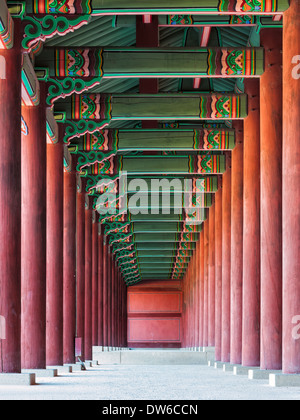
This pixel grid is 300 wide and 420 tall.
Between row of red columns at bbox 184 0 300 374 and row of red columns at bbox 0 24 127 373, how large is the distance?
3345mm

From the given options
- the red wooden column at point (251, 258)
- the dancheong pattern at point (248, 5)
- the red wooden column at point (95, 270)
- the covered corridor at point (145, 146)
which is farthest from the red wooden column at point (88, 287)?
the dancheong pattern at point (248, 5)

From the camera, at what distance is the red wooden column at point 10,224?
405 inches

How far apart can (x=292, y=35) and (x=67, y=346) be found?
963 cm

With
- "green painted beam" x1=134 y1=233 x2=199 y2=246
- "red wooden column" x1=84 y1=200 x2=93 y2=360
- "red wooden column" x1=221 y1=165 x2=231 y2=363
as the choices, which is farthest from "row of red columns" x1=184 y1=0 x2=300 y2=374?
"green painted beam" x1=134 y1=233 x2=199 y2=246

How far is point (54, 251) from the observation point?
16.0m

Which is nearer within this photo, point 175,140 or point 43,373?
point 43,373

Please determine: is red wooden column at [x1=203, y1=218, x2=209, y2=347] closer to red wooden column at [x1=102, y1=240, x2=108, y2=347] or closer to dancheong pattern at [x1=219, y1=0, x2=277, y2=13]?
red wooden column at [x1=102, y1=240, x2=108, y2=347]

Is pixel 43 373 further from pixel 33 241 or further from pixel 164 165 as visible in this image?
pixel 164 165

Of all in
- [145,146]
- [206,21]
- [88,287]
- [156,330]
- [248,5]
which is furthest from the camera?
[156,330]

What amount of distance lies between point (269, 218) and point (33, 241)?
144 inches

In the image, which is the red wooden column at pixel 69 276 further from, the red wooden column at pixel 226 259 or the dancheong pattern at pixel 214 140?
the red wooden column at pixel 226 259

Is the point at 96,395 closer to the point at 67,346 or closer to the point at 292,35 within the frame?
the point at 292,35

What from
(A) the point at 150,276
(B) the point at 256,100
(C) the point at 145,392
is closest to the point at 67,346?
(B) the point at 256,100

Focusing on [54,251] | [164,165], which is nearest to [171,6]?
[54,251]
